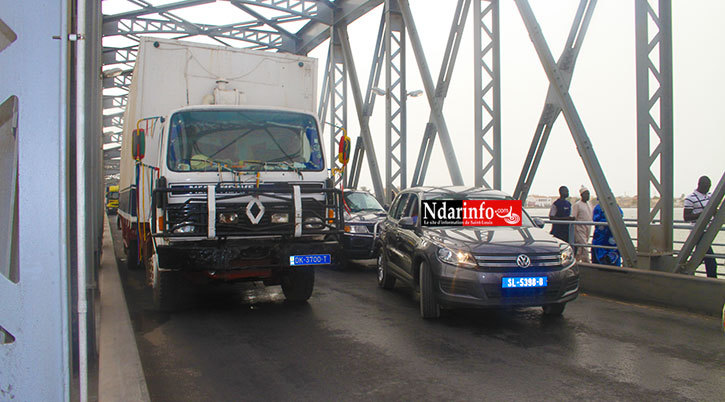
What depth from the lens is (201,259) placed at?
6.39m

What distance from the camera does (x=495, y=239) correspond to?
675cm

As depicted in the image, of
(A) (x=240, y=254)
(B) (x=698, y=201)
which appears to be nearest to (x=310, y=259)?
(A) (x=240, y=254)

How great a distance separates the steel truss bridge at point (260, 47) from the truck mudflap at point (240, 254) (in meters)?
0.94

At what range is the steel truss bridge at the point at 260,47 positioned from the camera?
1683 millimetres

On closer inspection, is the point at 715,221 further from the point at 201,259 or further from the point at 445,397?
the point at 201,259

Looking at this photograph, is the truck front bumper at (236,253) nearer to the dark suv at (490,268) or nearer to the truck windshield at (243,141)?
the truck windshield at (243,141)

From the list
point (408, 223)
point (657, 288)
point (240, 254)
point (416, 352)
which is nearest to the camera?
point (416, 352)

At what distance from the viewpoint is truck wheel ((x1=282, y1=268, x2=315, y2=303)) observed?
7715mm

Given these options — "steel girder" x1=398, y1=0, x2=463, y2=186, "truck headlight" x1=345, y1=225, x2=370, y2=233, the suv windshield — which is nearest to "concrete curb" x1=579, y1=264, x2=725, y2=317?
"truck headlight" x1=345, y1=225, x2=370, y2=233

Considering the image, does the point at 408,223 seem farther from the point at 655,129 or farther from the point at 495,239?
the point at 655,129

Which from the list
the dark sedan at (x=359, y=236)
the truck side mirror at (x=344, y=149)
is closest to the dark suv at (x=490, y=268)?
the truck side mirror at (x=344, y=149)

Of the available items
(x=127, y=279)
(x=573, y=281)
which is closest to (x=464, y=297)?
(x=573, y=281)

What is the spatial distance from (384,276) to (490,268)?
2925 mm

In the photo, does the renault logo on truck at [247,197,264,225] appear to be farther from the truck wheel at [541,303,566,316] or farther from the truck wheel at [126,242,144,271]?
the truck wheel at [126,242,144,271]
